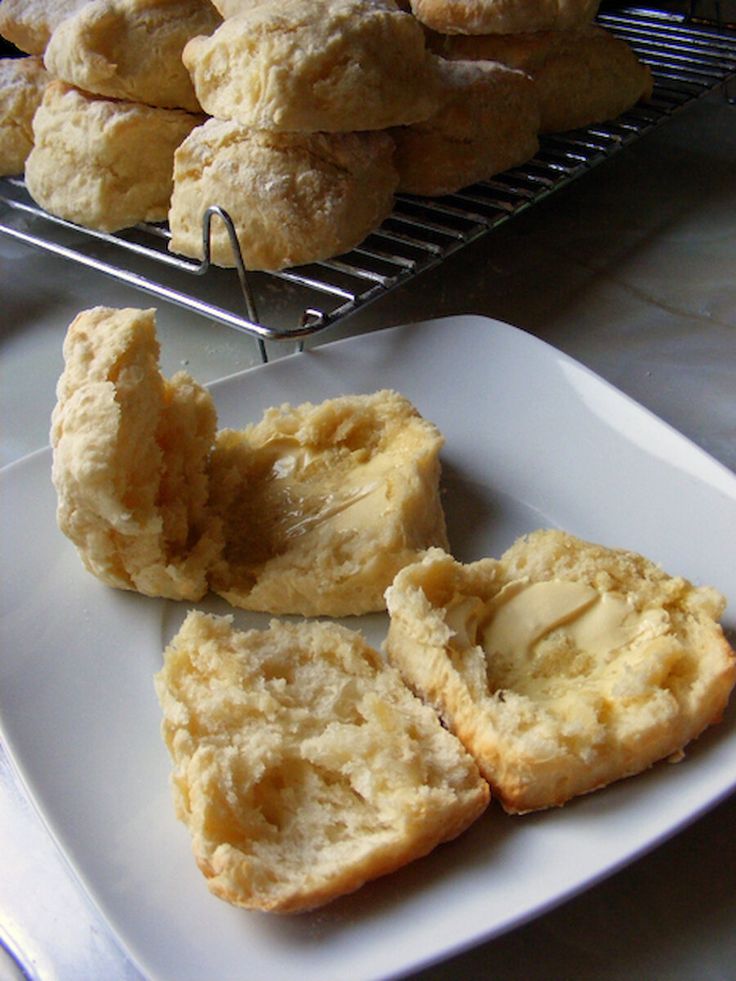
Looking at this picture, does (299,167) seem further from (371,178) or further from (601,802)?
(601,802)

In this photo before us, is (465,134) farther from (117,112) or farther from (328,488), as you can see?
(328,488)

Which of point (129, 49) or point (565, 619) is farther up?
point (129, 49)

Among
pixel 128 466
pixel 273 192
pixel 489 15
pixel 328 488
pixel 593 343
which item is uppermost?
pixel 489 15

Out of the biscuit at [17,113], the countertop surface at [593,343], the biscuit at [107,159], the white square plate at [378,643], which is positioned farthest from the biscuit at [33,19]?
the white square plate at [378,643]

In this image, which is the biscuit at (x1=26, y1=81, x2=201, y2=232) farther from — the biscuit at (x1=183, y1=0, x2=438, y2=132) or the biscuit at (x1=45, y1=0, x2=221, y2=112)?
the biscuit at (x1=183, y1=0, x2=438, y2=132)

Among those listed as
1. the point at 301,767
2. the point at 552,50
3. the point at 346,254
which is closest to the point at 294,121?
the point at 346,254

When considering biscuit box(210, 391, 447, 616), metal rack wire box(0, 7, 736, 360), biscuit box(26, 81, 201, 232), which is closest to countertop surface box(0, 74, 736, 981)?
metal rack wire box(0, 7, 736, 360)

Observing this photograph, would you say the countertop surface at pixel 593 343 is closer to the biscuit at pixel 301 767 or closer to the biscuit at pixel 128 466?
the biscuit at pixel 301 767
